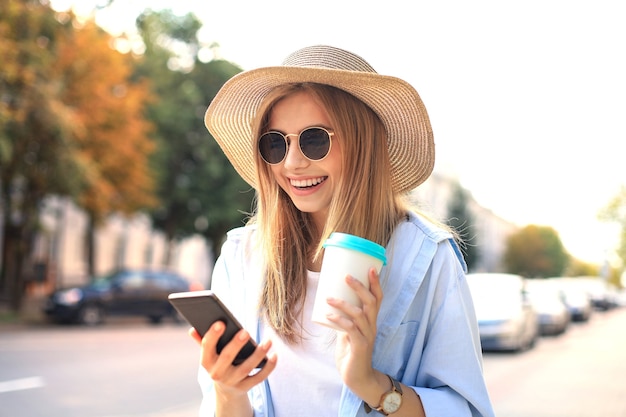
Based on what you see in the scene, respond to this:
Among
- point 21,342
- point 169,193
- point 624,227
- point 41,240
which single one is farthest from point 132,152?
point 624,227

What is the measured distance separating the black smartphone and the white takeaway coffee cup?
0.19 meters

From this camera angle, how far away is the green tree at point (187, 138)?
27.3 m

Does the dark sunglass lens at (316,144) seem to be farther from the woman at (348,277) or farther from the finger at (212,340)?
the finger at (212,340)

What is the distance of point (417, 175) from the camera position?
2107 millimetres

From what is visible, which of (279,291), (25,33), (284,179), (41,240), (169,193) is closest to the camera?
(279,291)

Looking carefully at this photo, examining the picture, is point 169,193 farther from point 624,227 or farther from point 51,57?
point 624,227

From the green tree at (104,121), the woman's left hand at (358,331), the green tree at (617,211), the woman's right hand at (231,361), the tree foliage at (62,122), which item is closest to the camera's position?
the woman's left hand at (358,331)

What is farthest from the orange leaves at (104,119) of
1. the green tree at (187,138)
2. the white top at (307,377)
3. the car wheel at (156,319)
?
the white top at (307,377)

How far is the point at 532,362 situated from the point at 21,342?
9816mm

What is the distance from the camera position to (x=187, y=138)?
28094 mm

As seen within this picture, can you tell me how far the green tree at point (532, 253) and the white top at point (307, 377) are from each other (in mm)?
92126

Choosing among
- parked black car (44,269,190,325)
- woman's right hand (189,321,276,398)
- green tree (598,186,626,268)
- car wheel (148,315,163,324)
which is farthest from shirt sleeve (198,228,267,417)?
green tree (598,186,626,268)

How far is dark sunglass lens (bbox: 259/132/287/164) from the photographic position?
200 cm

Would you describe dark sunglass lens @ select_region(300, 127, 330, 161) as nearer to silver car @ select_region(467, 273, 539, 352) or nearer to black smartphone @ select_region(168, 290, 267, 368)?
black smartphone @ select_region(168, 290, 267, 368)
